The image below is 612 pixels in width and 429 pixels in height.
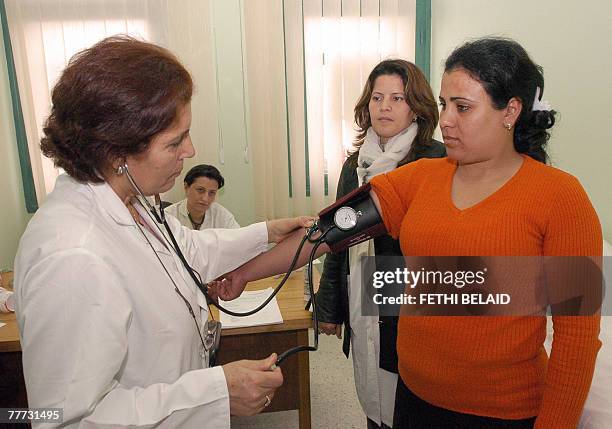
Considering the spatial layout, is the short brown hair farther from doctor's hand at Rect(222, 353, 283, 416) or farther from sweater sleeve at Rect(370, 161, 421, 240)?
doctor's hand at Rect(222, 353, 283, 416)

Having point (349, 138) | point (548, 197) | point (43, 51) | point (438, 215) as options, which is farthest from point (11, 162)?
point (548, 197)

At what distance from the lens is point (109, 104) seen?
80 cm

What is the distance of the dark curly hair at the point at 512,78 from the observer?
0.97 metres

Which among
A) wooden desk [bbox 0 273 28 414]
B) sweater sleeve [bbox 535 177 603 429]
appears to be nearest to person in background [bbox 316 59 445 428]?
sweater sleeve [bbox 535 177 603 429]

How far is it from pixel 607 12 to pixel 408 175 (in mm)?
1066

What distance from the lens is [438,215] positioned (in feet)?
3.33

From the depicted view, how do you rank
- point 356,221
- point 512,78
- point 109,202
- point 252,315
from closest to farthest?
point 109,202, point 512,78, point 356,221, point 252,315

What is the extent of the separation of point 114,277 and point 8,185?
2806 mm

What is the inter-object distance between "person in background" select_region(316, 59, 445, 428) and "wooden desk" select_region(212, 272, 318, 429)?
0.34ft

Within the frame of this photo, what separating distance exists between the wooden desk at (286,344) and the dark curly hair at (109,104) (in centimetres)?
96

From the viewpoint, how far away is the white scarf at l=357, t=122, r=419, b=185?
5.34 ft

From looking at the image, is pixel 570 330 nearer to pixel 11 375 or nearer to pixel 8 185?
pixel 11 375

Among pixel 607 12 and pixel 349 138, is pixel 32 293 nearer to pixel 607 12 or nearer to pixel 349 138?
pixel 607 12

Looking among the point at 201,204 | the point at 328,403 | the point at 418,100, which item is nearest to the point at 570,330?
the point at 418,100
